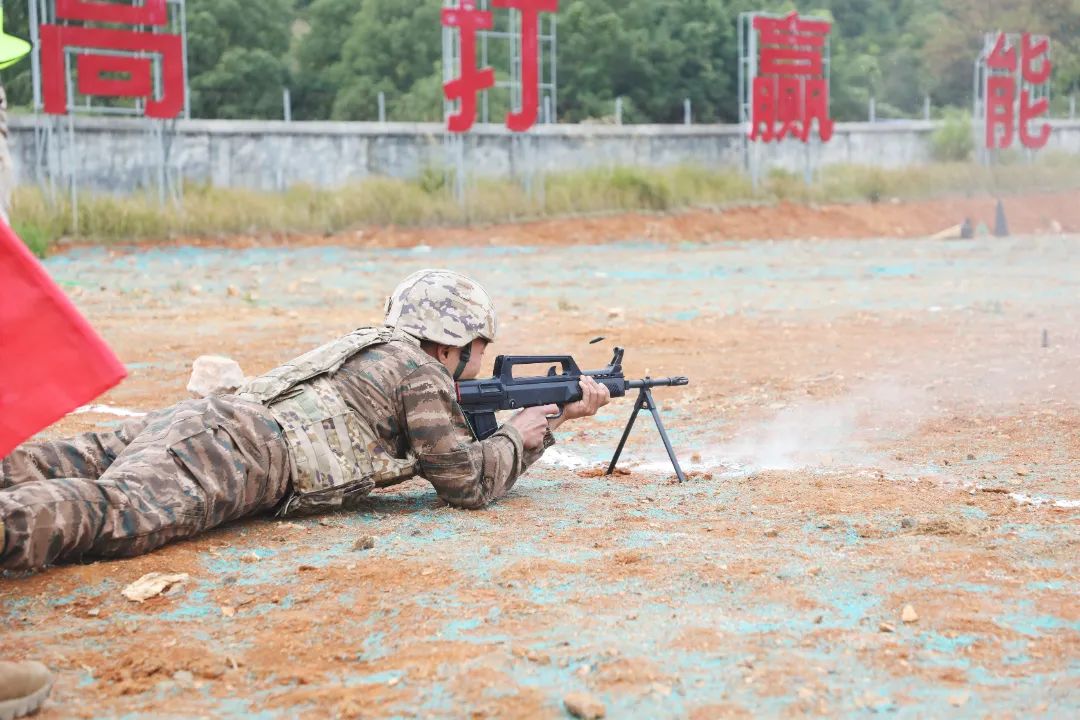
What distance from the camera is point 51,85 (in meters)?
18.4

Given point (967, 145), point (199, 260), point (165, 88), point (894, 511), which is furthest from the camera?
point (967, 145)

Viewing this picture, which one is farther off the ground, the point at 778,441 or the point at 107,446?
the point at 107,446

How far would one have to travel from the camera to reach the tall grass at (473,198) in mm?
19330

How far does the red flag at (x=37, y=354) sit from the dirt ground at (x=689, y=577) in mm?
625

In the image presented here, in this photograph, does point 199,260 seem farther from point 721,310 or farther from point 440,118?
point 440,118

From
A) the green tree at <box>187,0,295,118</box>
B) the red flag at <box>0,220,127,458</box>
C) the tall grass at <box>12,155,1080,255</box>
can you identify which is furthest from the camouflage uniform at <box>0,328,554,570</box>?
the green tree at <box>187,0,295,118</box>

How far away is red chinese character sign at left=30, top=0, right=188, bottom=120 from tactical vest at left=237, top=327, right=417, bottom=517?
14.9 meters

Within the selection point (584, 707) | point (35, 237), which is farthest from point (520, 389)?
point (35, 237)

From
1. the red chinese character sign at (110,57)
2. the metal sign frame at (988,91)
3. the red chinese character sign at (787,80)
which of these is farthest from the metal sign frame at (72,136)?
the metal sign frame at (988,91)

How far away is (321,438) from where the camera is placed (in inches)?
165

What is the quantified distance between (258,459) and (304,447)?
0.16 m

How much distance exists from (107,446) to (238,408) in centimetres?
51

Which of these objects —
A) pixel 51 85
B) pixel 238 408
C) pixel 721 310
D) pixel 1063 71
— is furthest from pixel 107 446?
pixel 1063 71

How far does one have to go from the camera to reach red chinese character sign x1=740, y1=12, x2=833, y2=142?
87.7ft
